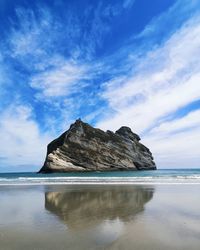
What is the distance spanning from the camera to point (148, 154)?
105 m

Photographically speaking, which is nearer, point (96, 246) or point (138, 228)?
point (96, 246)

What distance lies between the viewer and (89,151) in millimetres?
82062

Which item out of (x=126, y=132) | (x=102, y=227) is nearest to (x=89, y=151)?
(x=126, y=132)

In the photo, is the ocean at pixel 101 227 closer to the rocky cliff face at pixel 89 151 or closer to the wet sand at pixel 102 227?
the wet sand at pixel 102 227

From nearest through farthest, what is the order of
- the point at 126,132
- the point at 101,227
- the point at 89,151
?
the point at 101,227 → the point at 89,151 → the point at 126,132

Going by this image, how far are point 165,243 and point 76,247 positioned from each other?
1811 millimetres

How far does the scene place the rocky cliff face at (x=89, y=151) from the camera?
248 feet

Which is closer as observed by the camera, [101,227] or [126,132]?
[101,227]

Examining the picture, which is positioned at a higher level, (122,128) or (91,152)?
(122,128)

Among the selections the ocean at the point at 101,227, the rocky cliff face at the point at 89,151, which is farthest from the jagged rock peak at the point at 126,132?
the ocean at the point at 101,227

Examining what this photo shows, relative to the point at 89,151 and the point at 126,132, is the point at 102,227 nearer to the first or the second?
the point at 89,151

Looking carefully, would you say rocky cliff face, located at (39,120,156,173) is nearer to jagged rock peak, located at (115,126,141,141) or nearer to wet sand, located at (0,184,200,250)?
jagged rock peak, located at (115,126,141,141)

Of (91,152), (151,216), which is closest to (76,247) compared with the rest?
(151,216)

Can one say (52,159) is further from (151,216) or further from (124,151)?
(151,216)
